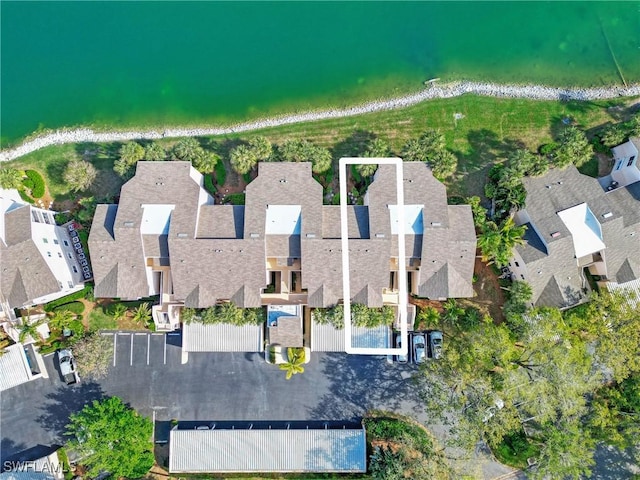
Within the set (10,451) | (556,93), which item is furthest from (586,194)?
(10,451)

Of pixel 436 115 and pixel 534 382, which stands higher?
pixel 436 115

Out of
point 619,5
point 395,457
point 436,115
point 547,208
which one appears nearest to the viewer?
point 395,457

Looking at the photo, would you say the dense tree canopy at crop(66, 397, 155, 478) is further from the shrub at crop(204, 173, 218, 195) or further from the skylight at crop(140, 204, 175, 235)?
the shrub at crop(204, 173, 218, 195)

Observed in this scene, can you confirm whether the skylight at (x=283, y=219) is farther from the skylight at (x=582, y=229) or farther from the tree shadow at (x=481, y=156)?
the skylight at (x=582, y=229)

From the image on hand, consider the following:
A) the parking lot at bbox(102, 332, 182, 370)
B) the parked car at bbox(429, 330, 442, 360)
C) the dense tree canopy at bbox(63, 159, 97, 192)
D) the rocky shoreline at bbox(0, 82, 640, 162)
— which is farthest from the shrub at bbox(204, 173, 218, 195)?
the parked car at bbox(429, 330, 442, 360)

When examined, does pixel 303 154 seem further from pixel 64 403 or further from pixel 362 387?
pixel 64 403

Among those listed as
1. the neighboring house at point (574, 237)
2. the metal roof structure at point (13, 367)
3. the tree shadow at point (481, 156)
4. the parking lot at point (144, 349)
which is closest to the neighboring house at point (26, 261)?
the metal roof structure at point (13, 367)

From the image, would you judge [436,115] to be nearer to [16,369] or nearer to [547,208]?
[547,208]
